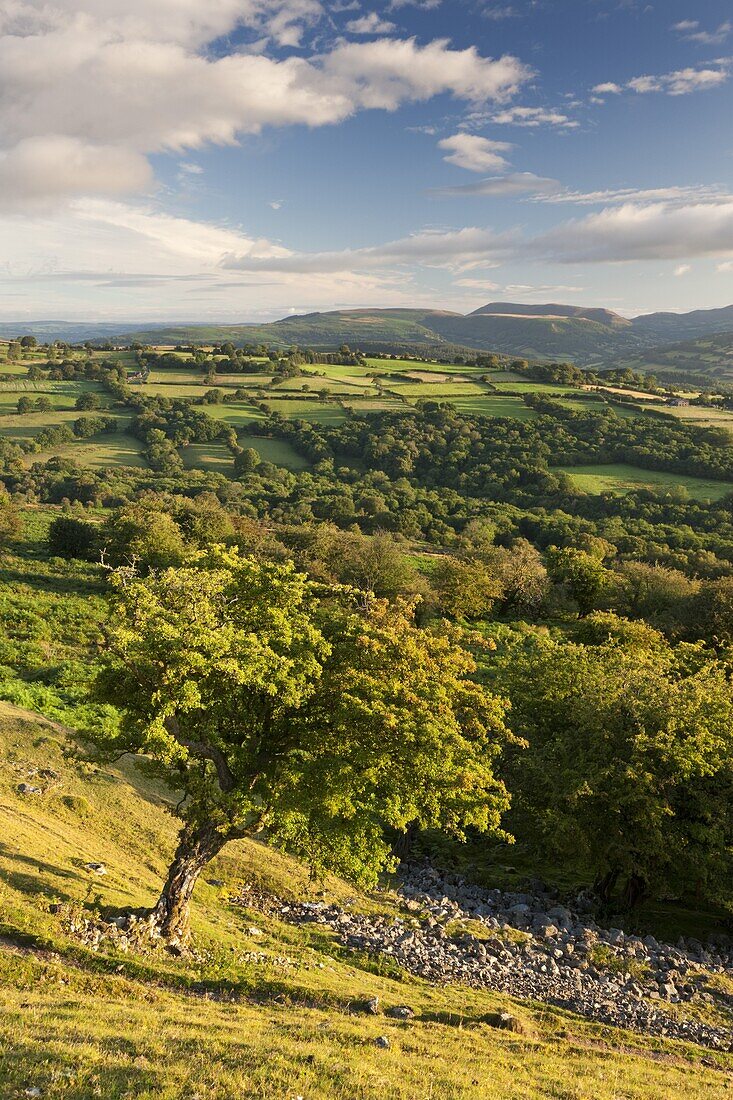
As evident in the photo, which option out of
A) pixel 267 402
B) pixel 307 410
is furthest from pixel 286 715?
pixel 267 402

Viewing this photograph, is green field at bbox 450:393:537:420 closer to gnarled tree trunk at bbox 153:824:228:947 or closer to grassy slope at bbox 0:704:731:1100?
grassy slope at bbox 0:704:731:1100

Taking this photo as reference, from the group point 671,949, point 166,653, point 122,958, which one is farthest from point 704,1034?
point 166,653

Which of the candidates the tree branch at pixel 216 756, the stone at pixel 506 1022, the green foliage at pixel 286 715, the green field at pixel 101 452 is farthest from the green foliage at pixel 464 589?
the green field at pixel 101 452

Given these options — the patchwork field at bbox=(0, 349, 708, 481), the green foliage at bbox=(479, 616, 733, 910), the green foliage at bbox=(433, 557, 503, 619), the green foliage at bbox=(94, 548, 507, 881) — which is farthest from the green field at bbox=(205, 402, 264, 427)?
the green foliage at bbox=(94, 548, 507, 881)

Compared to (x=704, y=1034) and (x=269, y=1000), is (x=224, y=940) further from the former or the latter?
(x=704, y=1034)

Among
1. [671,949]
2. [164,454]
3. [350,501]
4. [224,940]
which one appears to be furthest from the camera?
[164,454]
